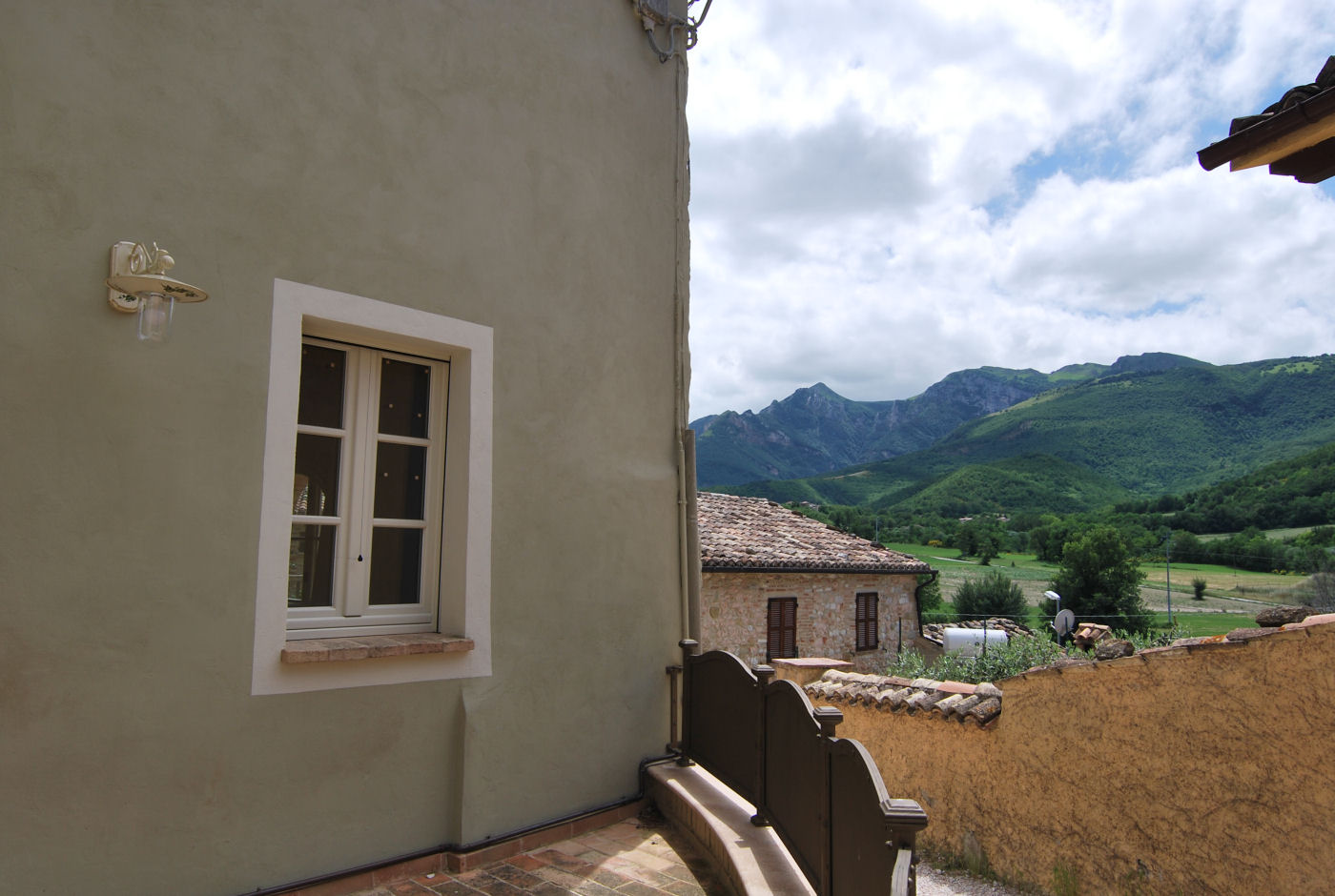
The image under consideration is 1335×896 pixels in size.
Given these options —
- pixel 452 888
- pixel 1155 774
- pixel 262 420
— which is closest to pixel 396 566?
pixel 262 420

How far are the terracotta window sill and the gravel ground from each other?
17.7 ft

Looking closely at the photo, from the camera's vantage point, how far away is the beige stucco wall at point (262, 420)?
3045 mm

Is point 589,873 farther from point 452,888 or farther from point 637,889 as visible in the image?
point 452,888

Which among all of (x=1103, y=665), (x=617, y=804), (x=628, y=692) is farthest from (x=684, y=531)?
(x=1103, y=665)

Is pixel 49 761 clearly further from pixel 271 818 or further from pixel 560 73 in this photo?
pixel 560 73

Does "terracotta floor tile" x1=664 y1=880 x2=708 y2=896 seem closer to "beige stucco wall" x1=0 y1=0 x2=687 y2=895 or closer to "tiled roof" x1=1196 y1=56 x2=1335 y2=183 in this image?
"beige stucco wall" x1=0 y1=0 x2=687 y2=895

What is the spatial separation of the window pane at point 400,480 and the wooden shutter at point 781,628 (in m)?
16.1

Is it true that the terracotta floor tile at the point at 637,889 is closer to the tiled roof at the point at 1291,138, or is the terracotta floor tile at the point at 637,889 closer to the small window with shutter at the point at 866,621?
the tiled roof at the point at 1291,138

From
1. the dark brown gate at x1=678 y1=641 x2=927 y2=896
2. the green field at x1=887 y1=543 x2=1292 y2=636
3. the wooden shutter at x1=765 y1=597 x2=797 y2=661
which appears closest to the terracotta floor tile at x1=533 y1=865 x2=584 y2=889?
the dark brown gate at x1=678 y1=641 x2=927 y2=896

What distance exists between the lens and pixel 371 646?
3.68 meters

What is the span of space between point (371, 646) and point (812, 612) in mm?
18093

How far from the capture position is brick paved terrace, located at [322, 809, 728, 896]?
145 inches

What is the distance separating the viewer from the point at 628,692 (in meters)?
4.93

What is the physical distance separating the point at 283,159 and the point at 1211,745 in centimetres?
714
